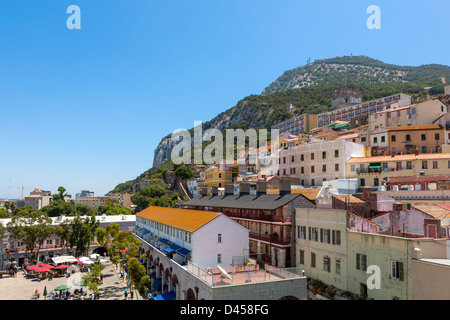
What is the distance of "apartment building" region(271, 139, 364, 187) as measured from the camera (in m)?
58.8

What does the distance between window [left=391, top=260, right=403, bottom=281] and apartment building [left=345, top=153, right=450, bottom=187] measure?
34.0 meters

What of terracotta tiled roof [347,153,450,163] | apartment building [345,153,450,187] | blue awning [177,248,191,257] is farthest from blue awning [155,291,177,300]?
terracotta tiled roof [347,153,450,163]

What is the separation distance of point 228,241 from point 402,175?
35.4 meters

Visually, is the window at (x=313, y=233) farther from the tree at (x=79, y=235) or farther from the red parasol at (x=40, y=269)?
the tree at (x=79, y=235)

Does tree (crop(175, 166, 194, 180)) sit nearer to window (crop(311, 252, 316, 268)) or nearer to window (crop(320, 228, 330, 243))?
window (crop(311, 252, 316, 268))

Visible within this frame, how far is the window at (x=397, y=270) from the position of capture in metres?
21.9

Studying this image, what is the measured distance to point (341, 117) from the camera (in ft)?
420

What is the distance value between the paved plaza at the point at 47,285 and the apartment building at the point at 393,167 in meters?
41.5

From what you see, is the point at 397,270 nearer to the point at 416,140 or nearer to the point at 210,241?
the point at 210,241

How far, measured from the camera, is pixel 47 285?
43.2m

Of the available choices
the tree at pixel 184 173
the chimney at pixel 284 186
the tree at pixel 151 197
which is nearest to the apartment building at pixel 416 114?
the chimney at pixel 284 186

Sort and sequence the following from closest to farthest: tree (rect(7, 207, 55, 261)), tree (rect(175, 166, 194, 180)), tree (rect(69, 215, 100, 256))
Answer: tree (rect(7, 207, 55, 261))
tree (rect(69, 215, 100, 256))
tree (rect(175, 166, 194, 180))

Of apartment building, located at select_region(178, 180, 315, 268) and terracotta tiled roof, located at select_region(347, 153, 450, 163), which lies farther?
terracotta tiled roof, located at select_region(347, 153, 450, 163)

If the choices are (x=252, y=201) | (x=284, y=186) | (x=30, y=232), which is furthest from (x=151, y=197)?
(x=284, y=186)
